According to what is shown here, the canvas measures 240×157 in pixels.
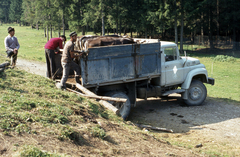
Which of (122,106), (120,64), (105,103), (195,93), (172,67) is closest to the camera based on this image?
(105,103)

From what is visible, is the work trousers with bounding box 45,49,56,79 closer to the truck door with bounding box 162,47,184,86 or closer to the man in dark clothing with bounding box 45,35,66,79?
the man in dark clothing with bounding box 45,35,66,79

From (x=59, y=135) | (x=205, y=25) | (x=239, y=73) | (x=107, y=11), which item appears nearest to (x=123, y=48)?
(x=59, y=135)

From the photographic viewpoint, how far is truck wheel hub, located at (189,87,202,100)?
1112 cm

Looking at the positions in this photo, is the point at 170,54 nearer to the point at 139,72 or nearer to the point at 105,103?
the point at 139,72

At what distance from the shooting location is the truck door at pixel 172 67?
10.4m

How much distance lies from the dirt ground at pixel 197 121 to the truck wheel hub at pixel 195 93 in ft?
1.50

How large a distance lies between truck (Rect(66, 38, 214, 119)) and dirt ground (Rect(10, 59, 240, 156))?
2.40 feet

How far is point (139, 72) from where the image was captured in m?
9.53

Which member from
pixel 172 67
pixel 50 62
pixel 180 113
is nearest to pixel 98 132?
pixel 50 62

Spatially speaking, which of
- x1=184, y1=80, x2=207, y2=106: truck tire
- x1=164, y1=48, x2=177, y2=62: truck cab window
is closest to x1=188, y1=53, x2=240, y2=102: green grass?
x1=184, y1=80, x2=207, y2=106: truck tire

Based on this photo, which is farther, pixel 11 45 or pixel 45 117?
pixel 11 45

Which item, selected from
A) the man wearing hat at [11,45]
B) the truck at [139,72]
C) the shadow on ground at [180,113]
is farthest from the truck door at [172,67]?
the man wearing hat at [11,45]

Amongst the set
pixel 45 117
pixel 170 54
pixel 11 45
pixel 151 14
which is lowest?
pixel 45 117

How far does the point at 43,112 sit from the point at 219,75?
53.7 feet
